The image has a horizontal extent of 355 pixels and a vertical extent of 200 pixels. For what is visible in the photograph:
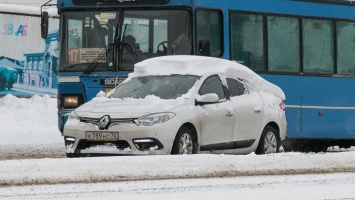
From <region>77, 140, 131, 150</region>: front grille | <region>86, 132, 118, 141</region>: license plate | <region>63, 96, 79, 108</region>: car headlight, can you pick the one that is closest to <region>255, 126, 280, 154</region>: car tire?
<region>77, 140, 131, 150</region>: front grille

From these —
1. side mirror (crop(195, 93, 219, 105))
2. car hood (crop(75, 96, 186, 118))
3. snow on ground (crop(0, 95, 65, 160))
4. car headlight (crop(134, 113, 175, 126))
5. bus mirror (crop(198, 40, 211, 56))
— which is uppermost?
bus mirror (crop(198, 40, 211, 56))

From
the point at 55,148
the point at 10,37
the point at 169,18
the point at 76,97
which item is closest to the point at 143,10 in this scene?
the point at 169,18

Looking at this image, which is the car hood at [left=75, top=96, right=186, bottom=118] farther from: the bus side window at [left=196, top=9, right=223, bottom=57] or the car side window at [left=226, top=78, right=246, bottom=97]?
the bus side window at [left=196, top=9, right=223, bottom=57]

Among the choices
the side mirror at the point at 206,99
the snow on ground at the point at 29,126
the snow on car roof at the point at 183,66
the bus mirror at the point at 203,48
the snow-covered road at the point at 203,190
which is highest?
the bus mirror at the point at 203,48

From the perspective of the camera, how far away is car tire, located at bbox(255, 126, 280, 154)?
752 inches

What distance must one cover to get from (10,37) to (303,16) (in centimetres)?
1132

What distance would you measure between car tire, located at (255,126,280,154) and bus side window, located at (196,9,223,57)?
88.1 inches

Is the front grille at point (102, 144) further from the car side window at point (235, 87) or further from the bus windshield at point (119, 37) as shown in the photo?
the bus windshield at point (119, 37)

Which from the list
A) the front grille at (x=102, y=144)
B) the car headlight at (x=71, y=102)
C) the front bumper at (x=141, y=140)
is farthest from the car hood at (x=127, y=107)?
the car headlight at (x=71, y=102)

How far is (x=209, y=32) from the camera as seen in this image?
21.3 metres

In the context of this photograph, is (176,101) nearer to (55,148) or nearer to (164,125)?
(164,125)

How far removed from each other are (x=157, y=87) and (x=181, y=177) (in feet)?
12.4

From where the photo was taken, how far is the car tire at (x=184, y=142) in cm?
1683

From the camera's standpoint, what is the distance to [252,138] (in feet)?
61.7
